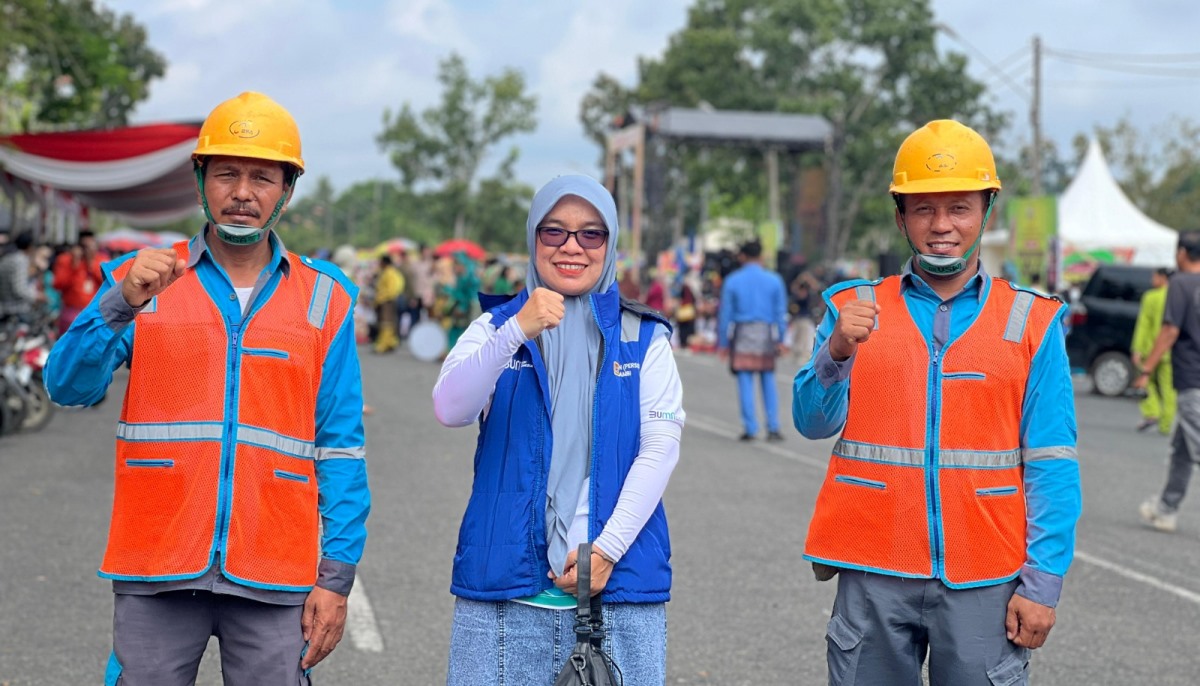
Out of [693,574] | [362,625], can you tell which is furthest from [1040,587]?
[693,574]

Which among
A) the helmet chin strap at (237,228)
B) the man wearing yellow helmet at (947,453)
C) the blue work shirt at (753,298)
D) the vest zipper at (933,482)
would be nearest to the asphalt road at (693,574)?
the blue work shirt at (753,298)

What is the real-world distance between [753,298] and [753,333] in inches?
13.5

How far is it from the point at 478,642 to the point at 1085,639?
4.15m

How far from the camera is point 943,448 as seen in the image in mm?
3424

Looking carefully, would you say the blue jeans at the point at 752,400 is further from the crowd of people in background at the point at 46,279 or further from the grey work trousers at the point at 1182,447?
the crowd of people in background at the point at 46,279

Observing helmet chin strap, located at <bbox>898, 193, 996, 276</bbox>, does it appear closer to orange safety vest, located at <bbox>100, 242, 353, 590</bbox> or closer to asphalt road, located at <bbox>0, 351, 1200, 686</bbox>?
orange safety vest, located at <bbox>100, 242, 353, 590</bbox>

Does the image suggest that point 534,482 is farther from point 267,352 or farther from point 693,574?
point 693,574

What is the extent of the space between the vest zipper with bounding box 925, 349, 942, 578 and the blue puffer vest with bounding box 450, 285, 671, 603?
653 mm

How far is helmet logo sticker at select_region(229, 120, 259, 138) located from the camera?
3266mm

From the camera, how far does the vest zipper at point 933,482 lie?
3.41 metres

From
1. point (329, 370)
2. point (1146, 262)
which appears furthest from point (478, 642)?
point (1146, 262)

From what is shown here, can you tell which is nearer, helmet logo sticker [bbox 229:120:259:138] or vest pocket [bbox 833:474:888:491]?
helmet logo sticker [bbox 229:120:259:138]

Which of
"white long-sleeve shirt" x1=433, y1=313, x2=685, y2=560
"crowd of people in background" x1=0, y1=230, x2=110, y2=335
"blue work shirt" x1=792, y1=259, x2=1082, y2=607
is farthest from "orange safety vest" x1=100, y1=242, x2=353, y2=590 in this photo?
"crowd of people in background" x1=0, y1=230, x2=110, y2=335

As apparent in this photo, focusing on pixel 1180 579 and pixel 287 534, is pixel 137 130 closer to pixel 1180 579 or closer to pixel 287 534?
pixel 1180 579
